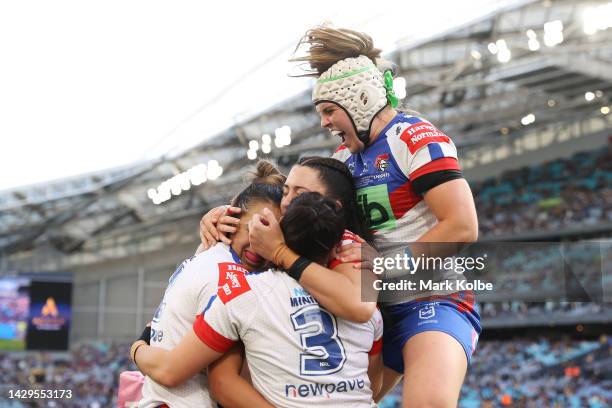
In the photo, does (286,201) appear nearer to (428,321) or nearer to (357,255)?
(357,255)

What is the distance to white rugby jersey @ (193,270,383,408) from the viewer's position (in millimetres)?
2807

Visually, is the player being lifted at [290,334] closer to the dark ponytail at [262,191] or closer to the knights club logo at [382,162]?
the dark ponytail at [262,191]

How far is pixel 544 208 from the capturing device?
96.1ft

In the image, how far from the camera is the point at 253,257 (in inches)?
127

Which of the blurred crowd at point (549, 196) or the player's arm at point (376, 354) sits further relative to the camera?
the blurred crowd at point (549, 196)

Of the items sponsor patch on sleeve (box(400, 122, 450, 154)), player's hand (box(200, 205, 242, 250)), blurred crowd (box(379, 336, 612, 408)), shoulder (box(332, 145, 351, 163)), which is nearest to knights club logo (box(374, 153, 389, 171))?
sponsor patch on sleeve (box(400, 122, 450, 154))

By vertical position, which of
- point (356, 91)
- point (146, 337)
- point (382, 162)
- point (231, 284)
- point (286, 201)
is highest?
point (356, 91)

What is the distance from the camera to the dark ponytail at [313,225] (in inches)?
112

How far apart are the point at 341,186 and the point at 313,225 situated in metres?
0.64

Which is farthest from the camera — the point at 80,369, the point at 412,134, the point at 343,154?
the point at 80,369

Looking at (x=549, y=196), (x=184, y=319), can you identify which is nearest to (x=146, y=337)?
(x=184, y=319)

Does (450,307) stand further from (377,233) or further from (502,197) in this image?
(502,197)

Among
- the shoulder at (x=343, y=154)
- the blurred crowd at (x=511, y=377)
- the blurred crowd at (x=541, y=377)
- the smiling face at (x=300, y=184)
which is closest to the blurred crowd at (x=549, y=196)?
the blurred crowd at (x=511, y=377)

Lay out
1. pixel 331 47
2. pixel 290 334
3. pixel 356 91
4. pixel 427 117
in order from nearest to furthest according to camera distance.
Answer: pixel 290 334 < pixel 356 91 < pixel 331 47 < pixel 427 117
